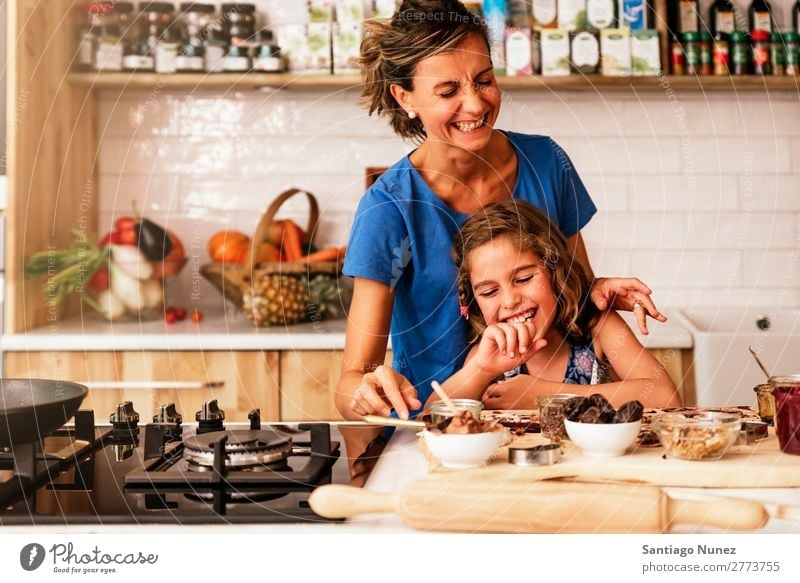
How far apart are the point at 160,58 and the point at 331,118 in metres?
0.37

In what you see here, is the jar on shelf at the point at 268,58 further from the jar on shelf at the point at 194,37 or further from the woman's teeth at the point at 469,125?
the woman's teeth at the point at 469,125

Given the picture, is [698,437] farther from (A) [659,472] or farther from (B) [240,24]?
(B) [240,24]

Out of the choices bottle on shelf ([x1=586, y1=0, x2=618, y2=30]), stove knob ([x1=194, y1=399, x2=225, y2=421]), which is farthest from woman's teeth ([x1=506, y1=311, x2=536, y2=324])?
bottle on shelf ([x1=586, y1=0, x2=618, y2=30])

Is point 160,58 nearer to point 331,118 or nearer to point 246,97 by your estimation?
point 246,97

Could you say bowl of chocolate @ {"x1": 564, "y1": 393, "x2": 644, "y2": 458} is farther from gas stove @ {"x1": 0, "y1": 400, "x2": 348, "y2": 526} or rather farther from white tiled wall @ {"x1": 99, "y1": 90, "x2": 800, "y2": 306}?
white tiled wall @ {"x1": 99, "y1": 90, "x2": 800, "y2": 306}

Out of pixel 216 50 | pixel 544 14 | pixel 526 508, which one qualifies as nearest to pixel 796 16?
pixel 544 14

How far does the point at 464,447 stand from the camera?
2.38 feet

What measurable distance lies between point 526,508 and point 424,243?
635 mm

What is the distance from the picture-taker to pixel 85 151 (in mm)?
1942

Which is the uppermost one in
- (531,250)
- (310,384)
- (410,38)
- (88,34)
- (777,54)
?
(88,34)

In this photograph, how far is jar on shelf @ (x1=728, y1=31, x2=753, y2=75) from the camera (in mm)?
1831

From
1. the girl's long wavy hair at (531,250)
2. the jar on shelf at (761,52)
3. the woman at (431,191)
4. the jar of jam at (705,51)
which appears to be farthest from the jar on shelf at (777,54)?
the girl's long wavy hair at (531,250)

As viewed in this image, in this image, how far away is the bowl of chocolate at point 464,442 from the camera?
0.72 m

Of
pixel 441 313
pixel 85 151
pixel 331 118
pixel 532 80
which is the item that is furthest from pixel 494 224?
pixel 85 151
